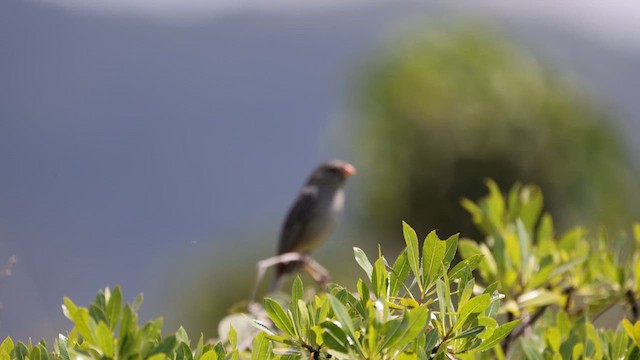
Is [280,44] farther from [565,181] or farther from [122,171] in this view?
[565,181]

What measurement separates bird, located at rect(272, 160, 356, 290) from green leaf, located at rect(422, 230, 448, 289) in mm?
2352

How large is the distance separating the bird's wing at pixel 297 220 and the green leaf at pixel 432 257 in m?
2.64

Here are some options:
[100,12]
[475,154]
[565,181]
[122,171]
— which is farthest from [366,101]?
[100,12]

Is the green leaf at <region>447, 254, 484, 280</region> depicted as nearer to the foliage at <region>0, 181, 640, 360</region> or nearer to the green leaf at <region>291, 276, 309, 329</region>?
the foliage at <region>0, 181, 640, 360</region>

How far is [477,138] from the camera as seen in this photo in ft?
38.0

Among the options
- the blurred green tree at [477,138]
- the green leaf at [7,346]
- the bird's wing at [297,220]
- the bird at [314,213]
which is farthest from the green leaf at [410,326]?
the blurred green tree at [477,138]

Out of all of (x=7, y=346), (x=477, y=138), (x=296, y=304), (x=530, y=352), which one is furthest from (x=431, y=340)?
(x=477, y=138)

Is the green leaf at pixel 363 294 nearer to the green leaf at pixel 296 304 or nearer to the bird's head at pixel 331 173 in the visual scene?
the green leaf at pixel 296 304

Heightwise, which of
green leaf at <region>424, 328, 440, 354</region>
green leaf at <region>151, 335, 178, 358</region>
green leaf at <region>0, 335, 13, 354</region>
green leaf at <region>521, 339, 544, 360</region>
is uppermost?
green leaf at <region>151, 335, 178, 358</region>

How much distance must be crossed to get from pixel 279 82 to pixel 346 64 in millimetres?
46095

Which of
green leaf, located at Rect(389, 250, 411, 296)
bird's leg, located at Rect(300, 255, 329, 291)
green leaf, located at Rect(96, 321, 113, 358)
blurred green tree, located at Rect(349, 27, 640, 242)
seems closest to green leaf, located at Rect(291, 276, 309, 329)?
green leaf, located at Rect(389, 250, 411, 296)

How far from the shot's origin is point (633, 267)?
1.55 meters

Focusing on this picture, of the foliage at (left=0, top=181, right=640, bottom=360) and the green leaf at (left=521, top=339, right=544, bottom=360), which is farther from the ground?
the foliage at (left=0, top=181, right=640, bottom=360)

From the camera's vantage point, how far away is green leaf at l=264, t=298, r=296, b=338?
35.9 inches
